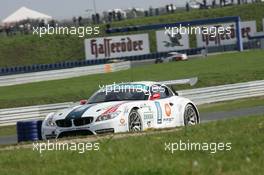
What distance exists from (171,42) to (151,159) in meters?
56.8

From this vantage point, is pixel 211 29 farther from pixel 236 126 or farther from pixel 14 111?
pixel 236 126

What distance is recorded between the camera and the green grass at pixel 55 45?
243ft

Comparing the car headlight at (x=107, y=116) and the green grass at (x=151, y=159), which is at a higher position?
the green grass at (x=151, y=159)

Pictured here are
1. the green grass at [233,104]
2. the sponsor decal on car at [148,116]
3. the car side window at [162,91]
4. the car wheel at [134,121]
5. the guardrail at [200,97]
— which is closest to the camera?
the car wheel at [134,121]

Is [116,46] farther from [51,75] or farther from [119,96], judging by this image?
[119,96]

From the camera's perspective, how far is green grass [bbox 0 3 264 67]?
A: 7412cm

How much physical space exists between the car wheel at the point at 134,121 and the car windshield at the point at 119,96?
744 mm

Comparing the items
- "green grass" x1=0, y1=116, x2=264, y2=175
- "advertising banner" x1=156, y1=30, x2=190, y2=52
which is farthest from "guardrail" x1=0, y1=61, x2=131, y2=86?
"green grass" x1=0, y1=116, x2=264, y2=175

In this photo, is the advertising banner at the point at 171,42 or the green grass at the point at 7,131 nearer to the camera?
the green grass at the point at 7,131

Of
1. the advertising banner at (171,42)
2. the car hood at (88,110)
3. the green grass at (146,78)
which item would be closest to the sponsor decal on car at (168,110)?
the car hood at (88,110)

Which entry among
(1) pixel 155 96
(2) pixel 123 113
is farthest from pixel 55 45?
(2) pixel 123 113

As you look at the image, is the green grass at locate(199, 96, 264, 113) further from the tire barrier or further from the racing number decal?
the racing number decal

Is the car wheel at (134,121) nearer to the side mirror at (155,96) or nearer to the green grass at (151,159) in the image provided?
the side mirror at (155,96)
